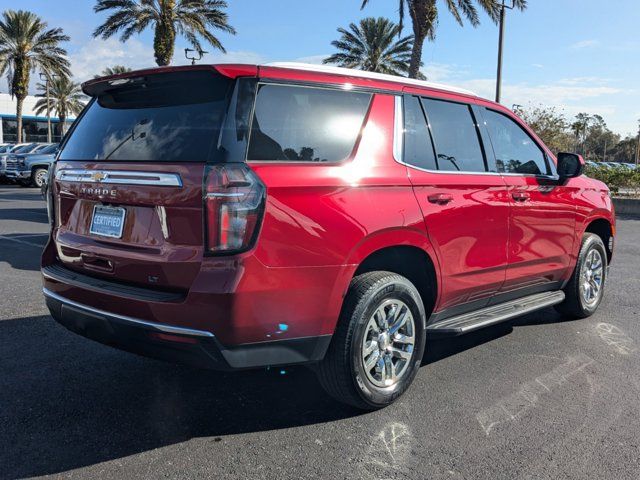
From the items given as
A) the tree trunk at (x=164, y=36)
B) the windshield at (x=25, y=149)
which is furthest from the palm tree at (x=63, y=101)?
the tree trunk at (x=164, y=36)

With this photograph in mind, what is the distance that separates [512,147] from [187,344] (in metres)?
3.14

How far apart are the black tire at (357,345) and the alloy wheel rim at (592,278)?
9.18 ft

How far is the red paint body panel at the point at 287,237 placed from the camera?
2.85 metres

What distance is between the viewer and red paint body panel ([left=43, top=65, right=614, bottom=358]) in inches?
112

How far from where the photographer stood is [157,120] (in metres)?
3.21

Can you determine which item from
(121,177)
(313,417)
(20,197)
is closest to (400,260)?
(313,417)

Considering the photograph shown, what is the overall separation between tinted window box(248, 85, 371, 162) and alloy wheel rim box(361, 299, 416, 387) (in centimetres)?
98

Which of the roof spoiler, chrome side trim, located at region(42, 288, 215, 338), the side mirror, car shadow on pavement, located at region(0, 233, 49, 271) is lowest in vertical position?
car shadow on pavement, located at region(0, 233, 49, 271)

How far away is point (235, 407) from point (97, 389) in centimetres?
95

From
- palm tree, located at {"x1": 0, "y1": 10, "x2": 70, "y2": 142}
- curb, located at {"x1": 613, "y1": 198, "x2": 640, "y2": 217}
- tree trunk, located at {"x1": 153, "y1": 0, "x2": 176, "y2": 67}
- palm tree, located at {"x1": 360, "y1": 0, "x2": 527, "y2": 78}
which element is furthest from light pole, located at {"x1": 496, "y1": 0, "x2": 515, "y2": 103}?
palm tree, located at {"x1": 0, "y1": 10, "x2": 70, "y2": 142}

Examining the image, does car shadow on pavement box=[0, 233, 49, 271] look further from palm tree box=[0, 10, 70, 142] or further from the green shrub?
palm tree box=[0, 10, 70, 142]

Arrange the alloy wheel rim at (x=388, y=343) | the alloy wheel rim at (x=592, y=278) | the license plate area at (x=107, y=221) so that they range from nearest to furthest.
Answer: the license plate area at (x=107, y=221), the alloy wheel rim at (x=388, y=343), the alloy wheel rim at (x=592, y=278)

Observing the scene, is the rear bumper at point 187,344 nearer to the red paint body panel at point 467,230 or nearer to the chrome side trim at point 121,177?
the chrome side trim at point 121,177

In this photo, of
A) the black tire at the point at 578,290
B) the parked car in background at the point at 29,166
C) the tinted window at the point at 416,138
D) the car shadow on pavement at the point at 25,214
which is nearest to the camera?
the tinted window at the point at 416,138
